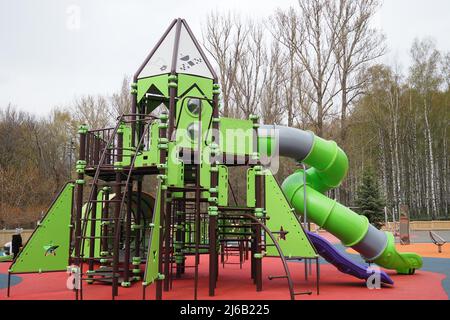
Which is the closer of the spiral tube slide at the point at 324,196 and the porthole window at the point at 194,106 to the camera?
the porthole window at the point at 194,106

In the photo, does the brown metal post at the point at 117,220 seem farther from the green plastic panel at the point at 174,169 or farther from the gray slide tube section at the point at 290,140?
the gray slide tube section at the point at 290,140

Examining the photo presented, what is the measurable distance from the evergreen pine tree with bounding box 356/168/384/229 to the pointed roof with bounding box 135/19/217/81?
70.4 ft

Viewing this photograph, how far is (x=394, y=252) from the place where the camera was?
1162 centimetres

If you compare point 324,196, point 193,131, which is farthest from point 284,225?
point 193,131

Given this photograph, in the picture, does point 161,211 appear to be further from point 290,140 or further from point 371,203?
point 371,203

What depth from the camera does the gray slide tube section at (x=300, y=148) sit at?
1062cm

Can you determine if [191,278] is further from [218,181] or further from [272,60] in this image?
[272,60]

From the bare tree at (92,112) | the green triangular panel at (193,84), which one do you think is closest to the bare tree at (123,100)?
the bare tree at (92,112)

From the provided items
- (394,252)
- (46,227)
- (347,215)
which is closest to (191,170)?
(46,227)

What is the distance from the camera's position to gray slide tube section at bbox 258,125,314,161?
34.7ft

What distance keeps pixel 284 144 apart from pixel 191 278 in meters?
4.13

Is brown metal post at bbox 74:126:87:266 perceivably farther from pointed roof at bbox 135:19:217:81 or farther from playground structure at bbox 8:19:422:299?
pointed roof at bbox 135:19:217:81

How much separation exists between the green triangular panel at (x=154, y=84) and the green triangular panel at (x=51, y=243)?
265cm

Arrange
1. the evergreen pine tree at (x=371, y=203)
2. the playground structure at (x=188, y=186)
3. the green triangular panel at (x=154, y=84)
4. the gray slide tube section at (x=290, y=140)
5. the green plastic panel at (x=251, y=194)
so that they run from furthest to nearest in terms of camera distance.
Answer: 1. the evergreen pine tree at (x=371, y=203)
2. the gray slide tube section at (x=290, y=140)
3. the green triangular panel at (x=154, y=84)
4. the green plastic panel at (x=251, y=194)
5. the playground structure at (x=188, y=186)
